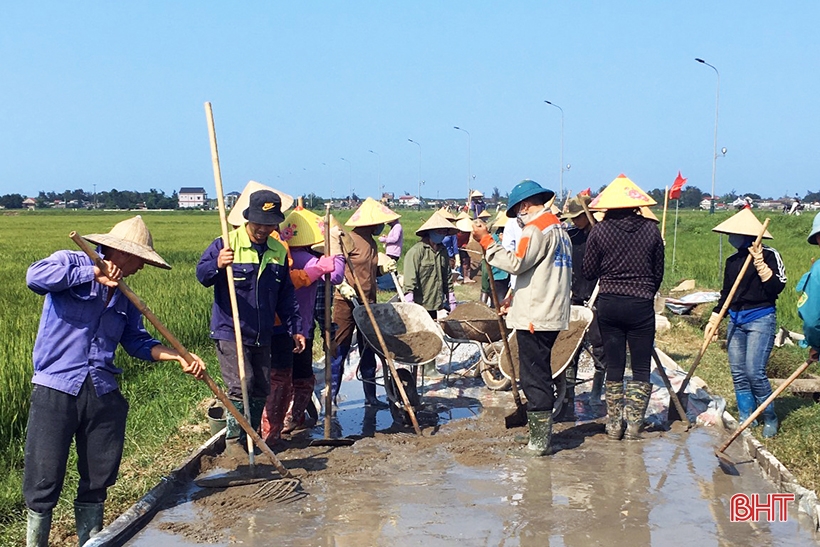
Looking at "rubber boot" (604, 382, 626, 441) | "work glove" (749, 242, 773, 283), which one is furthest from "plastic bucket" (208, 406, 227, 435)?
"work glove" (749, 242, 773, 283)

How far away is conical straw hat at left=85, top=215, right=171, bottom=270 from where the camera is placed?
13.4ft

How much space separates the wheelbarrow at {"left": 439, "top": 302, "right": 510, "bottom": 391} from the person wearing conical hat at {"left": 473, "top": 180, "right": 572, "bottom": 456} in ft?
6.06

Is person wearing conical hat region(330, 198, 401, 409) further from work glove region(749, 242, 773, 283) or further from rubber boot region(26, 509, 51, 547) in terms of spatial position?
rubber boot region(26, 509, 51, 547)

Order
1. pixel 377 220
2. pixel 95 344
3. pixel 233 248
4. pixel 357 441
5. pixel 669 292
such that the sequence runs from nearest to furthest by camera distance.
A: pixel 95 344
pixel 233 248
pixel 357 441
pixel 377 220
pixel 669 292

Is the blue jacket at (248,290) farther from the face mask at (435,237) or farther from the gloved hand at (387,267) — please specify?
the face mask at (435,237)

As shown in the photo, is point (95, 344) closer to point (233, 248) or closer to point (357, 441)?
point (233, 248)

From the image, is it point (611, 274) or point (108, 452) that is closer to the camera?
point (108, 452)

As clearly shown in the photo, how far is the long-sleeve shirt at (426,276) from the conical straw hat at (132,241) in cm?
495

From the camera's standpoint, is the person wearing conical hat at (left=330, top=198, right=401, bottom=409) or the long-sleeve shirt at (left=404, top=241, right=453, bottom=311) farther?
the long-sleeve shirt at (left=404, top=241, right=453, bottom=311)

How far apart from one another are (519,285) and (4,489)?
3583mm

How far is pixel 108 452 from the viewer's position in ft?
13.9

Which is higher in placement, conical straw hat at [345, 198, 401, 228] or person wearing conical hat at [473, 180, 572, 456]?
conical straw hat at [345, 198, 401, 228]

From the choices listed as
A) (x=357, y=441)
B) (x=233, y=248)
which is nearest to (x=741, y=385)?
(x=357, y=441)

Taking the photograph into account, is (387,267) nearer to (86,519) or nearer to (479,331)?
(479,331)
